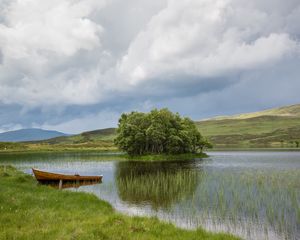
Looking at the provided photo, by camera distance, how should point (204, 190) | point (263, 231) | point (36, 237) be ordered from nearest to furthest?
point (36, 237), point (263, 231), point (204, 190)

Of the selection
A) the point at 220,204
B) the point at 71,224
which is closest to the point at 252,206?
the point at 220,204

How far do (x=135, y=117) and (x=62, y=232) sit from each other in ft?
306

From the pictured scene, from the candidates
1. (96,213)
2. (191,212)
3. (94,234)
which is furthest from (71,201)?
(94,234)

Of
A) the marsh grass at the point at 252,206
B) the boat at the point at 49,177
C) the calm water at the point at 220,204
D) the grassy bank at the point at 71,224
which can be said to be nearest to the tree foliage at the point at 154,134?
the boat at the point at 49,177

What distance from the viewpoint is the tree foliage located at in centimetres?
10294

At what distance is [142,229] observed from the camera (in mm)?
17969

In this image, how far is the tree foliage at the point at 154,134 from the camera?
102938 mm

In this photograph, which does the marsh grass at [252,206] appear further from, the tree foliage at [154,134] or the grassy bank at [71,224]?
the tree foliage at [154,134]

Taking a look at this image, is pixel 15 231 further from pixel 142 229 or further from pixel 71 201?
pixel 71 201

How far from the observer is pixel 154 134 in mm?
→ 100062

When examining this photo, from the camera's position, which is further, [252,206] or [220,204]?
[220,204]

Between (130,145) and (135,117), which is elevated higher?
(135,117)

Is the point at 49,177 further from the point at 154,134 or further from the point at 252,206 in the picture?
the point at 154,134

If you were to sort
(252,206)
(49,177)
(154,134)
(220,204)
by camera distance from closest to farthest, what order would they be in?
(252,206) → (220,204) → (49,177) → (154,134)
